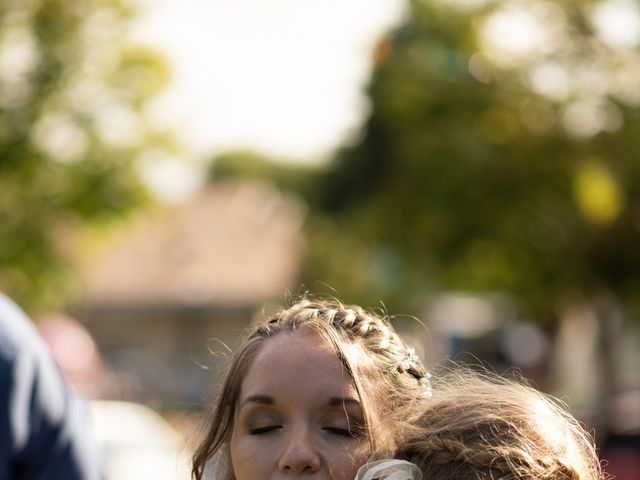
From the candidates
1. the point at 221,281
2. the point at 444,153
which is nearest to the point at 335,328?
the point at 444,153

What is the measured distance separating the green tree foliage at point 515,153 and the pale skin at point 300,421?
36.2 feet

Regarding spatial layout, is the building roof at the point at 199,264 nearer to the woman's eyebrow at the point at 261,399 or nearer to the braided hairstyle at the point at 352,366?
the braided hairstyle at the point at 352,366

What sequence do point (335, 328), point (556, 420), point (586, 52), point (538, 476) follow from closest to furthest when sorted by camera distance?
point (538, 476) < point (556, 420) < point (335, 328) < point (586, 52)

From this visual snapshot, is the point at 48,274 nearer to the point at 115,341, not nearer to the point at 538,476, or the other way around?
the point at 538,476

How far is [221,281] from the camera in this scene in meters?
37.0

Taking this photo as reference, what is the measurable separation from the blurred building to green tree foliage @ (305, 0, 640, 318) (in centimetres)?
1968

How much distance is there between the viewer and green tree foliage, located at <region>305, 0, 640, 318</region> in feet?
41.7

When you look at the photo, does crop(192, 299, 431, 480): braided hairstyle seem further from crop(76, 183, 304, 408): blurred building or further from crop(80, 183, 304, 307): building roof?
crop(76, 183, 304, 408): blurred building

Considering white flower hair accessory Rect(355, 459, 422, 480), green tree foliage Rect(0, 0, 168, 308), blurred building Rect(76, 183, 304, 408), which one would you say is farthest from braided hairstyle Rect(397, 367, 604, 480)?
blurred building Rect(76, 183, 304, 408)

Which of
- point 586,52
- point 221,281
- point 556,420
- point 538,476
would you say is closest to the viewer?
point 538,476

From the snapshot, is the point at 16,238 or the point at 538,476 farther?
the point at 16,238

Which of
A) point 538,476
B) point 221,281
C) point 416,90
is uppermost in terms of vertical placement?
point 538,476

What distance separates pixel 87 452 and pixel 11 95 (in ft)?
28.7

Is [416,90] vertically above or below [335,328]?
below
